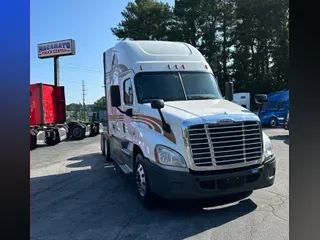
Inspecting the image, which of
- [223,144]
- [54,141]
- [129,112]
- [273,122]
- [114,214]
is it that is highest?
[129,112]

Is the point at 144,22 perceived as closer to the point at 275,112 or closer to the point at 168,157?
the point at 275,112

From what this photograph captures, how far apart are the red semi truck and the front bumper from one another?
11.1m

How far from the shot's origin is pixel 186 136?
4.70 metres

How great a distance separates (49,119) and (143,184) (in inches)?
534

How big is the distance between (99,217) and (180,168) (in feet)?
5.19

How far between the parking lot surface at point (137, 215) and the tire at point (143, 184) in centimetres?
16

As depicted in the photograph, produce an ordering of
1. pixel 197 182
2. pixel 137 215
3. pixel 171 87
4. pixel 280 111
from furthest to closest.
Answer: pixel 280 111 → pixel 171 87 → pixel 137 215 → pixel 197 182

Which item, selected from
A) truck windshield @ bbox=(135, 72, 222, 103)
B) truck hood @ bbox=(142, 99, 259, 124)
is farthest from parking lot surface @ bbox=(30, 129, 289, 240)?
truck windshield @ bbox=(135, 72, 222, 103)

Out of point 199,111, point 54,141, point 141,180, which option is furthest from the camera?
point 54,141

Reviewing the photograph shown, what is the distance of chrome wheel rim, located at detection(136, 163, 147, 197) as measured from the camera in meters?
5.24

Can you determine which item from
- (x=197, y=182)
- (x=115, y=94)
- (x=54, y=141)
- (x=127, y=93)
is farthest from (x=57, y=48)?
(x=197, y=182)
